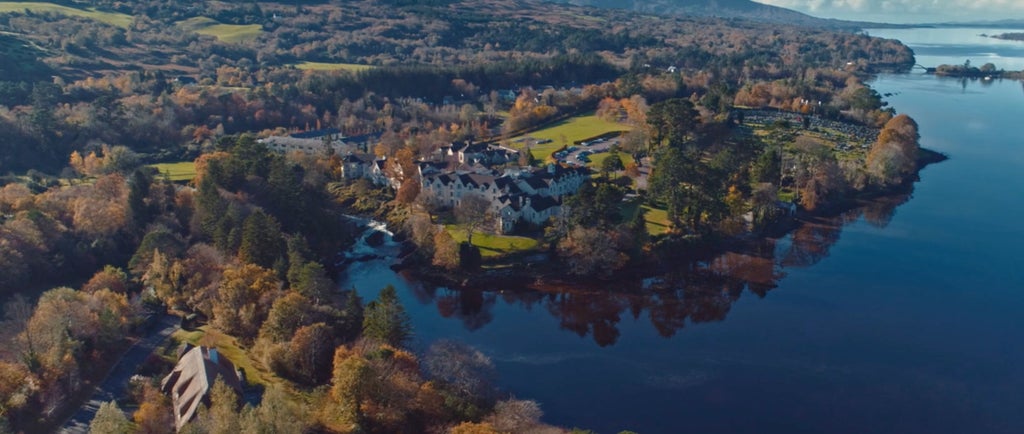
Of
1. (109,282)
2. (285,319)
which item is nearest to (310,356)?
(285,319)

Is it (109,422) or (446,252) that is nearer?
(109,422)

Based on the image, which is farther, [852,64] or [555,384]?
[852,64]

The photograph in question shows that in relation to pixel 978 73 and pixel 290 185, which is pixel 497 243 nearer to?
pixel 290 185

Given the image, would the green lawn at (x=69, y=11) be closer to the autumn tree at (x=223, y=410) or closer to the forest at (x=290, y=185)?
the forest at (x=290, y=185)

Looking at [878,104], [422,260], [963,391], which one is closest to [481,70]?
[878,104]

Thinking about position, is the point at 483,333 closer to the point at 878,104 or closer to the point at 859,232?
the point at 859,232

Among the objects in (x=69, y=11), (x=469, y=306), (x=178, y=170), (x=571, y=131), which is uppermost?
(x=69, y=11)
